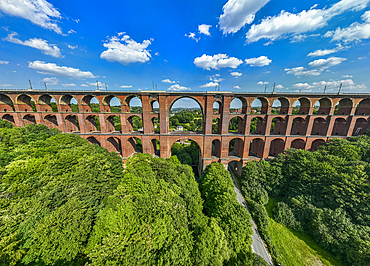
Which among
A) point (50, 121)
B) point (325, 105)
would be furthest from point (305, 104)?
point (50, 121)

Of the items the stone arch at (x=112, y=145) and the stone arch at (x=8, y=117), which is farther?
the stone arch at (x=112, y=145)

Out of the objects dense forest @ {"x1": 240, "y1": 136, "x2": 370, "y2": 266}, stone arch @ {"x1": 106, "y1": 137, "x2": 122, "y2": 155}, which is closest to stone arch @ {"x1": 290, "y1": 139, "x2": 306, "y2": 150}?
dense forest @ {"x1": 240, "y1": 136, "x2": 370, "y2": 266}

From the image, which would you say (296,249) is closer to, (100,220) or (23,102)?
(100,220)

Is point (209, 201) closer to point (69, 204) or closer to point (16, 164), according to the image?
point (69, 204)

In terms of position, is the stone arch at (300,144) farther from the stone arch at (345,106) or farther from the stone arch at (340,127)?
the stone arch at (345,106)

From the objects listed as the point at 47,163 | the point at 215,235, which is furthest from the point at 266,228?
the point at 47,163

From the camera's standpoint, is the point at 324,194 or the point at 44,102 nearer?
the point at 324,194

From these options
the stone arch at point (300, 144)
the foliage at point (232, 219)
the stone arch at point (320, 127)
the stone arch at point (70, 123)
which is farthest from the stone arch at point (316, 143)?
the stone arch at point (70, 123)
